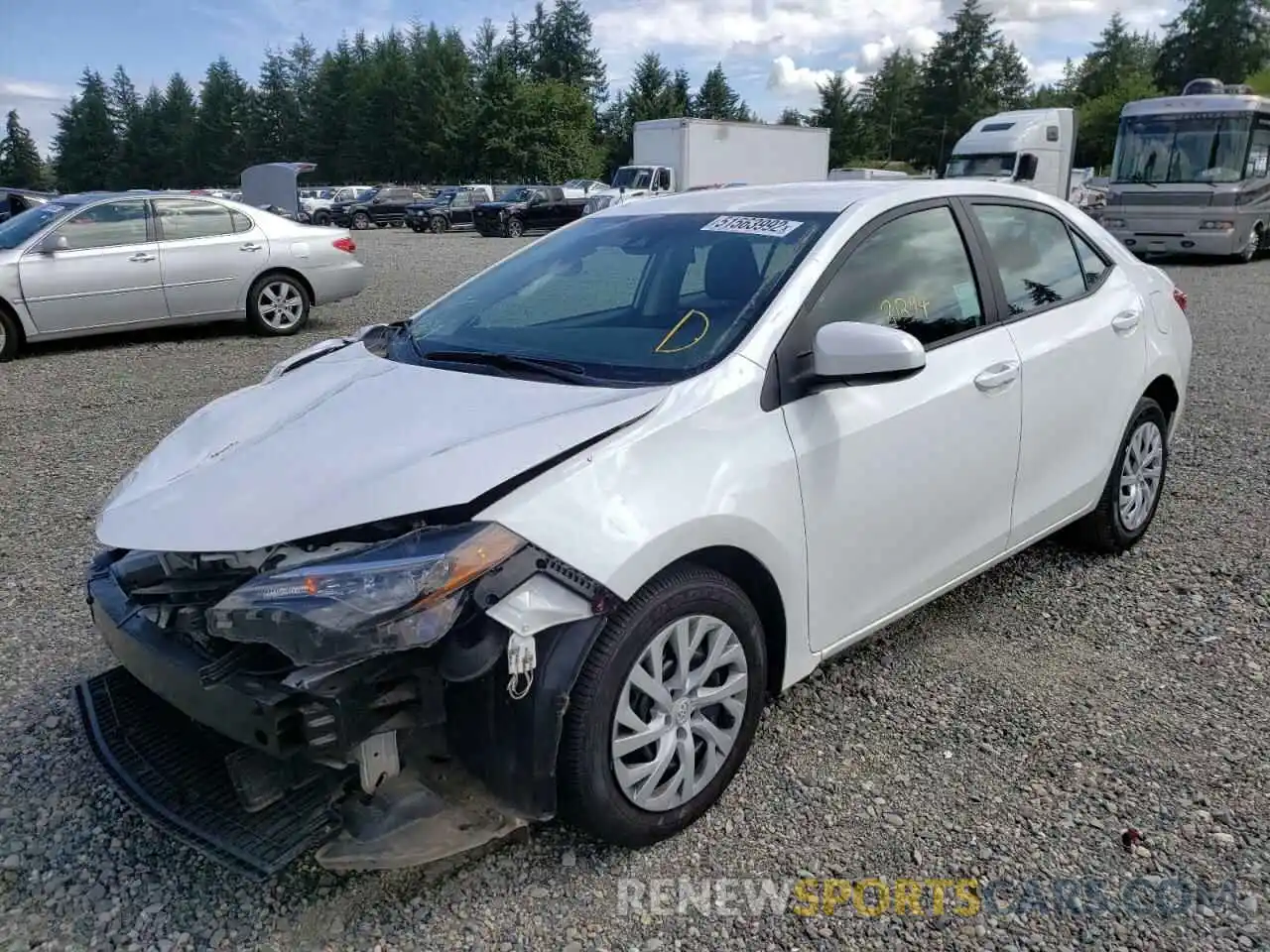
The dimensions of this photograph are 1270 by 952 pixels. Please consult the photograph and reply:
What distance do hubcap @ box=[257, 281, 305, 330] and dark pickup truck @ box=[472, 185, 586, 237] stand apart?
69.4 feet

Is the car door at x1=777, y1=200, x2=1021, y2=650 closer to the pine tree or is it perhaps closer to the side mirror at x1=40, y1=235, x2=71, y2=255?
the side mirror at x1=40, y1=235, x2=71, y2=255

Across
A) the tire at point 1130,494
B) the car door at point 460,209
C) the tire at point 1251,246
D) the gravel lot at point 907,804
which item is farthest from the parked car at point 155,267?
the car door at point 460,209

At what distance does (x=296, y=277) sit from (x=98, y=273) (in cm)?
188

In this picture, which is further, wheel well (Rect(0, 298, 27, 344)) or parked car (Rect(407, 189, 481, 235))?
parked car (Rect(407, 189, 481, 235))

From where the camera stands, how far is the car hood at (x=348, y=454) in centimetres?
232

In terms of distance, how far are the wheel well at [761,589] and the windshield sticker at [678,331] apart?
2.04ft

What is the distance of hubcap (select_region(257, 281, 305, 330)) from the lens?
1041cm

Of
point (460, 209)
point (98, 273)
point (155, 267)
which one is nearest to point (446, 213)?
point (460, 209)

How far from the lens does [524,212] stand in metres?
31.2

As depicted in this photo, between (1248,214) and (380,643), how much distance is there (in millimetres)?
20026

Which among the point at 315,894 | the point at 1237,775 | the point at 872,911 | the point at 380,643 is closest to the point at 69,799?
the point at 315,894

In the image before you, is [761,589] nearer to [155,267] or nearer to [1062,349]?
[1062,349]

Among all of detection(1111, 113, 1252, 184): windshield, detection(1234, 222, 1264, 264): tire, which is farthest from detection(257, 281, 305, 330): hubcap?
detection(1234, 222, 1264, 264): tire

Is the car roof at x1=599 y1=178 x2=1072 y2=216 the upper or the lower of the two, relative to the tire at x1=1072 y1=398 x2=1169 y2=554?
upper
